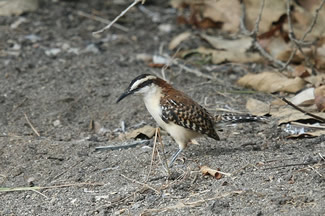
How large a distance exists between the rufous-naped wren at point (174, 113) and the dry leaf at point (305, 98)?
915 mm

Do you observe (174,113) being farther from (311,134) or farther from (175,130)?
(311,134)

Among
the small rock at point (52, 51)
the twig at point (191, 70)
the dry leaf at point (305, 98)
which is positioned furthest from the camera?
the small rock at point (52, 51)

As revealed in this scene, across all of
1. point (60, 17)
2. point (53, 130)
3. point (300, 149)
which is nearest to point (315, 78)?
point (300, 149)

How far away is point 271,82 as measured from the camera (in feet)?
25.9

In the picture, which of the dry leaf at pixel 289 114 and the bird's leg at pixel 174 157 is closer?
the bird's leg at pixel 174 157

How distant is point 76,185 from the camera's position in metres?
5.63

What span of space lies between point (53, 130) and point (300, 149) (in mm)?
2866

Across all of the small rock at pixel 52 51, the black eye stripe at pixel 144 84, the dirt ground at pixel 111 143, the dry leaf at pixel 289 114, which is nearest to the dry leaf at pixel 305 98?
the dry leaf at pixel 289 114

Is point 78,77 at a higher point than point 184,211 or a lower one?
lower

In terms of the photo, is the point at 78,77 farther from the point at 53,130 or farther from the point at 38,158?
the point at 38,158

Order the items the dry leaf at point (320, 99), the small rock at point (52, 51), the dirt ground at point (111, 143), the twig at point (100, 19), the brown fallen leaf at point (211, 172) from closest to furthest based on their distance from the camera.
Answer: the dirt ground at point (111, 143)
the brown fallen leaf at point (211, 172)
the dry leaf at point (320, 99)
the small rock at point (52, 51)
the twig at point (100, 19)

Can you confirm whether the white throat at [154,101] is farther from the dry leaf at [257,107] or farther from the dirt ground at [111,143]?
the dry leaf at [257,107]

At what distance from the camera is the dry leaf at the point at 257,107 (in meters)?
7.05

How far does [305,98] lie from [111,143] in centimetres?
226
